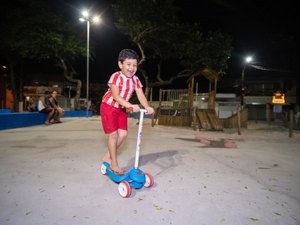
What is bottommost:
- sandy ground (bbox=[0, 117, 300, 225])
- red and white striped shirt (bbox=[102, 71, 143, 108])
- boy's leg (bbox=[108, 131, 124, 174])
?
sandy ground (bbox=[0, 117, 300, 225])

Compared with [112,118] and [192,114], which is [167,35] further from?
[112,118]

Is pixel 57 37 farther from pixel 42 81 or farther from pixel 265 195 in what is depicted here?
pixel 265 195

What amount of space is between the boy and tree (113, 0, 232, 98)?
11908 mm

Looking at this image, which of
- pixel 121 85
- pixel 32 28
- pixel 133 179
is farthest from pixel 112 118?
pixel 32 28

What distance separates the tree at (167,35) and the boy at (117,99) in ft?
39.1

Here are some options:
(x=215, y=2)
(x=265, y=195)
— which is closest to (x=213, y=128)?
(x=265, y=195)

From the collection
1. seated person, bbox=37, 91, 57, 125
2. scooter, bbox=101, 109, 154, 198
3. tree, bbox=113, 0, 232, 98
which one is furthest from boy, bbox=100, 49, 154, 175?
tree, bbox=113, 0, 232, 98

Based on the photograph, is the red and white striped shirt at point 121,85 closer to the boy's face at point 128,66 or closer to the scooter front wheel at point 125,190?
the boy's face at point 128,66

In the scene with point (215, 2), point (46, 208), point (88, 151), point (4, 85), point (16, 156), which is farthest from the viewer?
point (4, 85)

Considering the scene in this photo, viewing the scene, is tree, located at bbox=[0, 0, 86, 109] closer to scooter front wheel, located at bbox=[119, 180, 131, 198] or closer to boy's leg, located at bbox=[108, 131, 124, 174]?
boy's leg, located at bbox=[108, 131, 124, 174]

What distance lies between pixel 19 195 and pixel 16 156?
2216 millimetres

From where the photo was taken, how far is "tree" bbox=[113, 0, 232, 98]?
15.8m

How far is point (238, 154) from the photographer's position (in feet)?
17.4

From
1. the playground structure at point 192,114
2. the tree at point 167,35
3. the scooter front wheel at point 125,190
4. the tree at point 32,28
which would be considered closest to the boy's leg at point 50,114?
the playground structure at point 192,114
